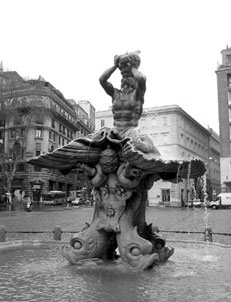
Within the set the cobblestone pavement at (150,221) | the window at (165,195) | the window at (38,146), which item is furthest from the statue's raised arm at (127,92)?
the window at (38,146)

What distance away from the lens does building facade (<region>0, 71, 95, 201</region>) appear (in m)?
45.2

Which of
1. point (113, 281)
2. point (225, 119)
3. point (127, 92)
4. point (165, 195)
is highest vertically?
point (225, 119)

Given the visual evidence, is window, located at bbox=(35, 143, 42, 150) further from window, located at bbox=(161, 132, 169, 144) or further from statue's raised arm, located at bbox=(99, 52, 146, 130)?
statue's raised arm, located at bbox=(99, 52, 146, 130)

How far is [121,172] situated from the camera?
698 cm

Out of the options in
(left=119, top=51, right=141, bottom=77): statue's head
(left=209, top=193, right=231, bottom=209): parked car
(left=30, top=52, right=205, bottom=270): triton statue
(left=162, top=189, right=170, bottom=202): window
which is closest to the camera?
(left=30, top=52, right=205, bottom=270): triton statue

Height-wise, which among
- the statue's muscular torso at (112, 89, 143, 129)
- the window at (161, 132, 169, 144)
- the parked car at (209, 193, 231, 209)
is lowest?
the parked car at (209, 193, 231, 209)

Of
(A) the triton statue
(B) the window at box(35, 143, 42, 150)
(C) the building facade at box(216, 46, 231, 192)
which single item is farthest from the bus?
(A) the triton statue

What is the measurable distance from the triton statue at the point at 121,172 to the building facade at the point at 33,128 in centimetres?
2914

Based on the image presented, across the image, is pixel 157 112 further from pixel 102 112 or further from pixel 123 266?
pixel 123 266

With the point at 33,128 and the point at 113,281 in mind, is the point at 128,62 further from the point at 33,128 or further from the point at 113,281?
the point at 33,128

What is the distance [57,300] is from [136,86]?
420cm

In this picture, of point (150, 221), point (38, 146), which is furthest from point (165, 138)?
point (150, 221)

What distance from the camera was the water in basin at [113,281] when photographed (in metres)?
4.71

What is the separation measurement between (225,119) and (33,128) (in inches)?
1219
